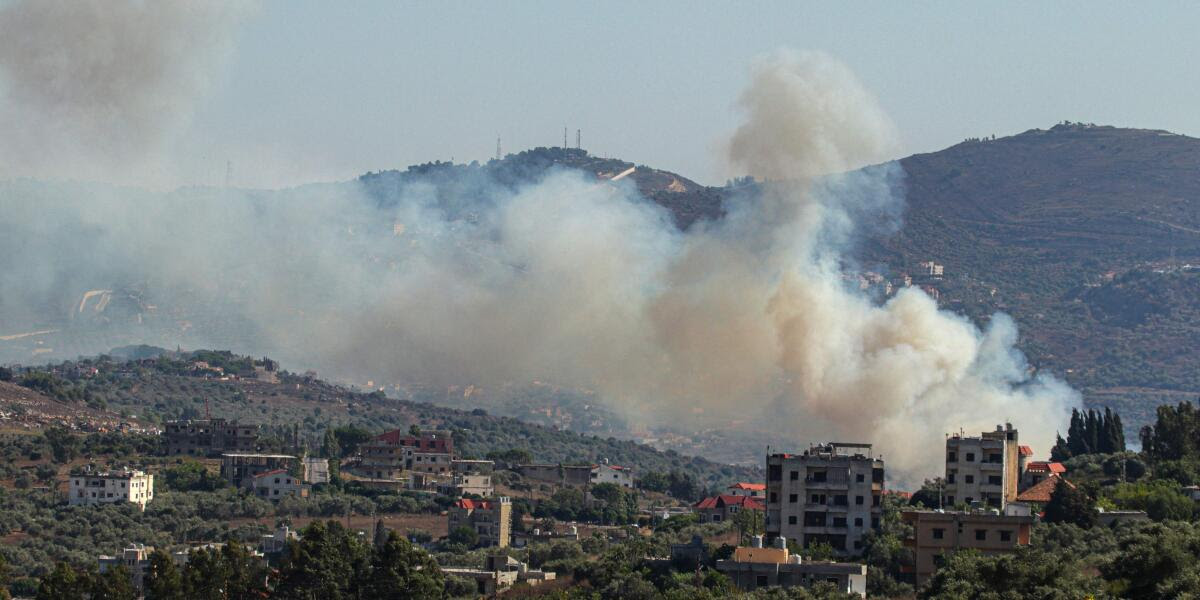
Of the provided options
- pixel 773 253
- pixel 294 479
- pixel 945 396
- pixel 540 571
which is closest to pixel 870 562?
pixel 540 571

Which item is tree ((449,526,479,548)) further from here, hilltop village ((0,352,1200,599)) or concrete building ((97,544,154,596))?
concrete building ((97,544,154,596))

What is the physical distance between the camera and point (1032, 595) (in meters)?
58.4

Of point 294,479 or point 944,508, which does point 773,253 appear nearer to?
point 294,479

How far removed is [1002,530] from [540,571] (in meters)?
22.6

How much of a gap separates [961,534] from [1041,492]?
495 inches

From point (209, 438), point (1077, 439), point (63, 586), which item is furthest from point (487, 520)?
point (63, 586)

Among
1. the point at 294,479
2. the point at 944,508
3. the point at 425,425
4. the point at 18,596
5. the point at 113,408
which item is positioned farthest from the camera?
the point at 425,425

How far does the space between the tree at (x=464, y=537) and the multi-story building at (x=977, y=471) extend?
1070 inches

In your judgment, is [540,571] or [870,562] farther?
[540,571]

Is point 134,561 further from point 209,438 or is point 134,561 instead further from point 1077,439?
point 1077,439

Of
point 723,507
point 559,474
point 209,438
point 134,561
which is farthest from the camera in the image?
point 559,474

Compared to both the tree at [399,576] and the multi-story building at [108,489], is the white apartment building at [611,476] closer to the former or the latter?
the multi-story building at [108,489]

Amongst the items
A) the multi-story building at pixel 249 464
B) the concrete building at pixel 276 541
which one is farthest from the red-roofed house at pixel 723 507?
the multi-story building at pixel 249 464

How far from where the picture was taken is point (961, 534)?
73812 millimetres
